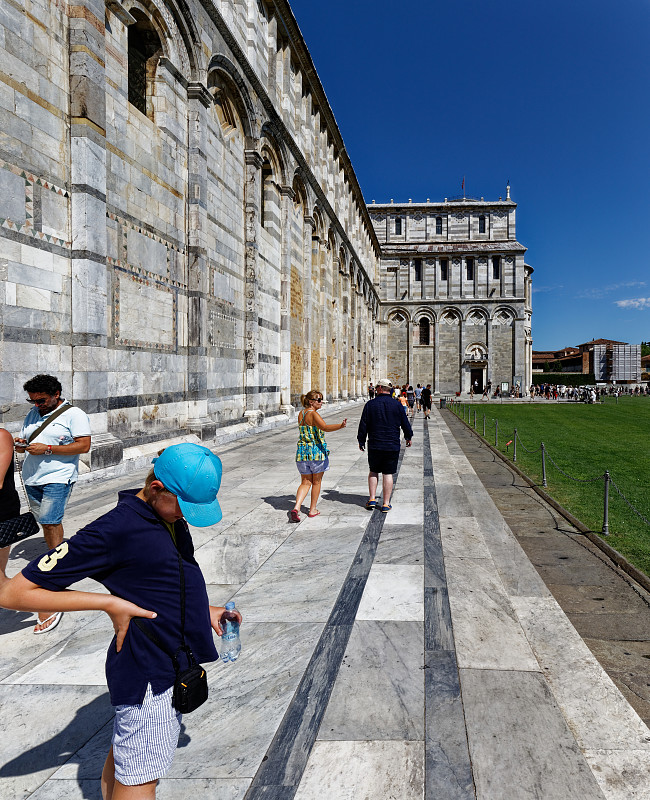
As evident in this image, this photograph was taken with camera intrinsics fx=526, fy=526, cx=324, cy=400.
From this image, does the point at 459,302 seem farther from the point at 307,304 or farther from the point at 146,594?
the point at 146,594

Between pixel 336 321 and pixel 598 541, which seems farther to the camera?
pixel 336 321

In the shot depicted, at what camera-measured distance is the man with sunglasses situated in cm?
419

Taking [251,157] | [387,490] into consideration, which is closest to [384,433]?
[387,490]

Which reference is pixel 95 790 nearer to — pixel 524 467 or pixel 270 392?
pixel 524 467

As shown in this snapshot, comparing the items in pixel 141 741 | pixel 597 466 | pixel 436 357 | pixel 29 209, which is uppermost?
pixel 436 357

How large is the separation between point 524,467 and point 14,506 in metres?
10.7

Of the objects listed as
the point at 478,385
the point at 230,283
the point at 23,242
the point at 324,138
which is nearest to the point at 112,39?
the point at 23,242

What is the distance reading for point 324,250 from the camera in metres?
27.6

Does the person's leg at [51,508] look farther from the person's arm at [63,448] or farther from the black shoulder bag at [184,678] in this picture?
the black shoulder bag at [184,678]

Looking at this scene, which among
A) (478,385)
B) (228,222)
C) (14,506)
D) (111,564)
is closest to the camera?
(111,564)

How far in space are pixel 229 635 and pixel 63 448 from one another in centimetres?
282

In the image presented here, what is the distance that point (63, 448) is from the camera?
4.22 meters

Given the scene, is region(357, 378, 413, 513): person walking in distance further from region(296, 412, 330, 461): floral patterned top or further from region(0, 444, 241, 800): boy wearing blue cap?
region(0, 444, 241, 800): boy wearing blue cap

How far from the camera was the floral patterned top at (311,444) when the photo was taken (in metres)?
6.65
